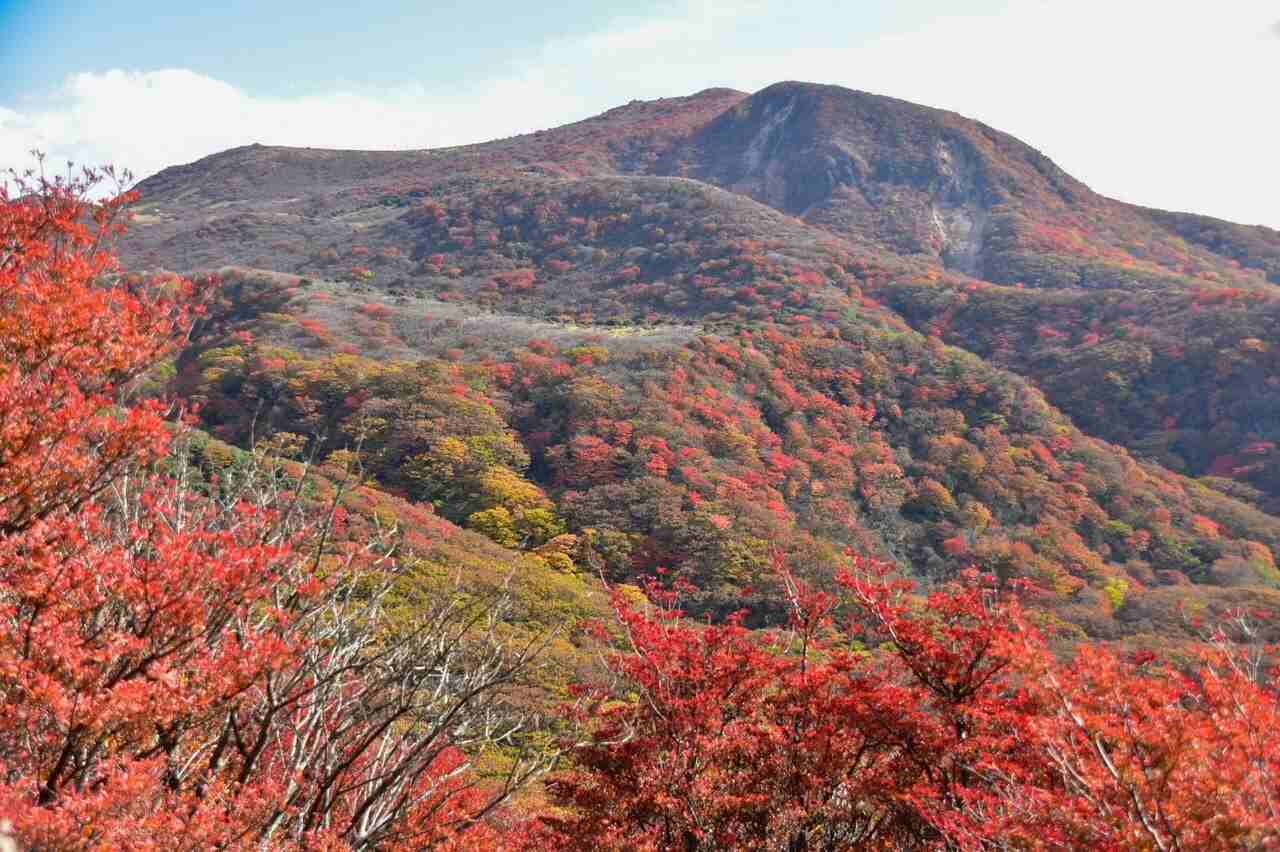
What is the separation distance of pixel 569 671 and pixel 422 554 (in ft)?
22.1

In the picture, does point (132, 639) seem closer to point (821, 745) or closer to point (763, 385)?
point (821, 745)

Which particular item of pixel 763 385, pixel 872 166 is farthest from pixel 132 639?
pixel 872 166

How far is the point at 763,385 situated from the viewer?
42.2m

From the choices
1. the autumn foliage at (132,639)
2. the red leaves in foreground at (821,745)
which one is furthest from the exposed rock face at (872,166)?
the autumn foliage at (132,639)

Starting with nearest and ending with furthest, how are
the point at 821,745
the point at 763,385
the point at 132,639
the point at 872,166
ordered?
the point at 132,639 < the point at 821,745 < the point at 763,385 < the point at 872,166

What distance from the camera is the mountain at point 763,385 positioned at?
31297mm

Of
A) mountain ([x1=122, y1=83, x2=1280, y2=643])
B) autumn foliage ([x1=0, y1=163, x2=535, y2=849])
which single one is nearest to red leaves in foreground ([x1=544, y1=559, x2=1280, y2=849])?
autumn foliage ([x1=0, y1=163, x2=535, y2=849])

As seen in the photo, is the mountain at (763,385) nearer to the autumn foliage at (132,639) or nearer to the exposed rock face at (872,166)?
the exposed rock face at (872,166)

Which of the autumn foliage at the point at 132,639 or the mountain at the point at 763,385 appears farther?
the mountain at the point at 763,385

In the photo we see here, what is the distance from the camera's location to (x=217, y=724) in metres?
7.13

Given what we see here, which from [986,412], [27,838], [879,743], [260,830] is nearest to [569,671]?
[879,743]

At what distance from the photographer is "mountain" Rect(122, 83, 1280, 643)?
3130 cm

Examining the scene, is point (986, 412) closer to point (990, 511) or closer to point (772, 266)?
point (990, 511)

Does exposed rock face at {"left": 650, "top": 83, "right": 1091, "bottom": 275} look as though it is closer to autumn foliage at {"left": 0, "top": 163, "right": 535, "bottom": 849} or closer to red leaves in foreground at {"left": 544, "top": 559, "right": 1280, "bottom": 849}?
red leaves in foreground at {"left": 544, "top": 559, "right": 1280, "bottom": 849}
